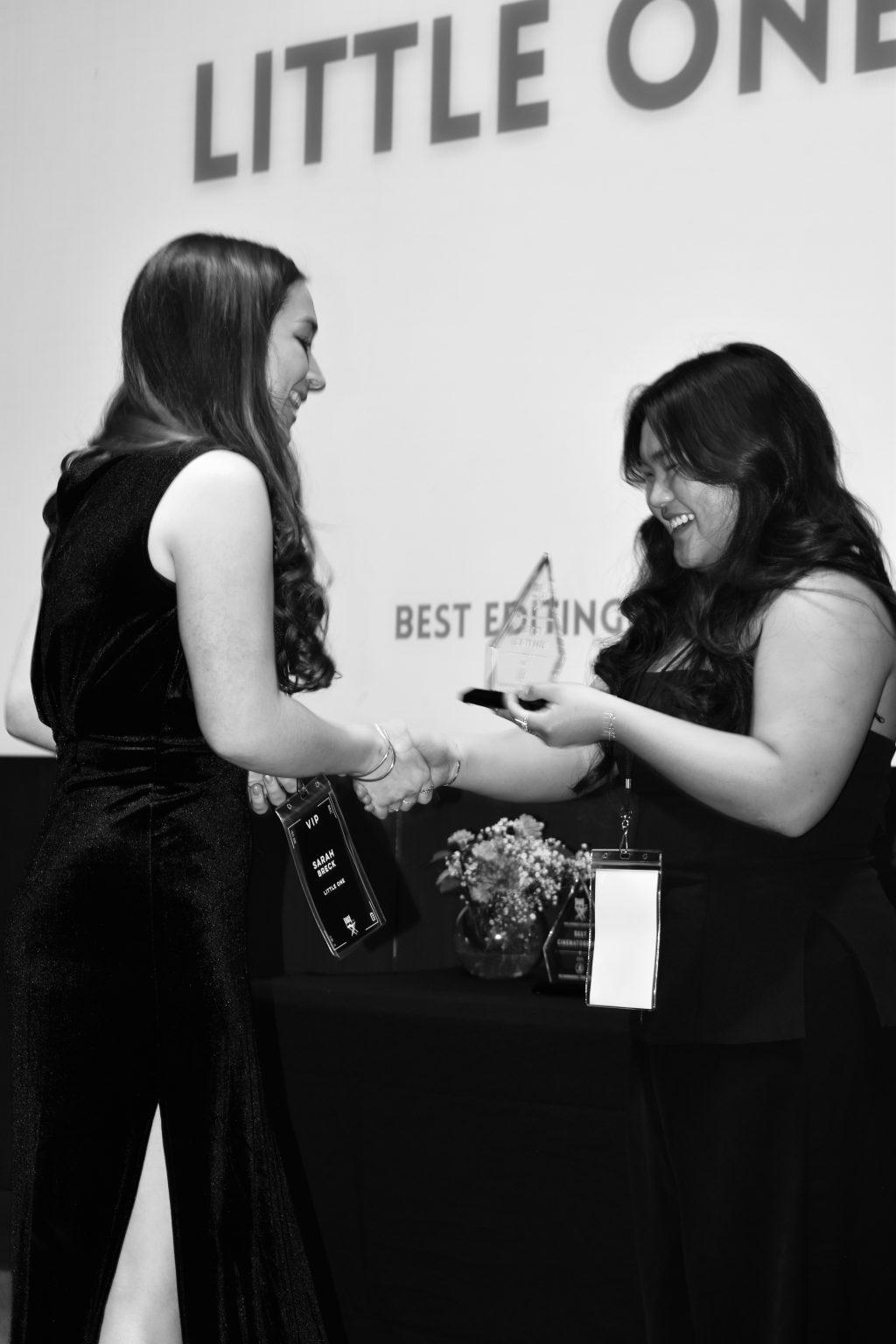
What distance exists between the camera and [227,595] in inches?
56.5

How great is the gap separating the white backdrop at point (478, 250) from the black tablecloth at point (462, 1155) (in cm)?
66

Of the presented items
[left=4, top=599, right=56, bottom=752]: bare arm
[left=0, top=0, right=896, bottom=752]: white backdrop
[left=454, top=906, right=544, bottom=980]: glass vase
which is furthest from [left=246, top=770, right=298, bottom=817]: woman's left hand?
[left=0, top=0, right=896, bottom=752]: white backdrop

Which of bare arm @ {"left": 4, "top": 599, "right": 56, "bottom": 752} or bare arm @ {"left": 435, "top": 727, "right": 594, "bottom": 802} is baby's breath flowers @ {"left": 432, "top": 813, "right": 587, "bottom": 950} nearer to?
bare arm @ {"left": 435, "top": 727, "right": 594, "bottom": 802}

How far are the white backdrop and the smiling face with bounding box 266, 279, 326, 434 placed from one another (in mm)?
1231

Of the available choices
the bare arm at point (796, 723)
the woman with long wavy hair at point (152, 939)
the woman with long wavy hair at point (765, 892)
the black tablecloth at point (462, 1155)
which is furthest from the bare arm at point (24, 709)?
the black tablecloth at point (462, 1155)

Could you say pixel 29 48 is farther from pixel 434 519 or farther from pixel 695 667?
pixel 695 667

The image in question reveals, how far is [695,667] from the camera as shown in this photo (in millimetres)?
Result: 1793

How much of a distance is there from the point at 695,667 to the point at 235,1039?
702 mm

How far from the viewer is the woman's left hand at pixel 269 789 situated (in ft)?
6.23

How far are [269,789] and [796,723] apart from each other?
2.27ft

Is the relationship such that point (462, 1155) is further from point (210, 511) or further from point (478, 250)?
point (478, 250)

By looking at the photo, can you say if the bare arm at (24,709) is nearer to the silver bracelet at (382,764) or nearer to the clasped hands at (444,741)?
the clasped hands at (444,741)

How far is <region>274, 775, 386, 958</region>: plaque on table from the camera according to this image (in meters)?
1.70

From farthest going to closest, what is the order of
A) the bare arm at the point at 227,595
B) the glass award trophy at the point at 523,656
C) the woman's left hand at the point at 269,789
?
the glass award trophy at the point at 523,656 < the woman's left hand at the point at 269,789 < the bare arm at the point at 227,595
